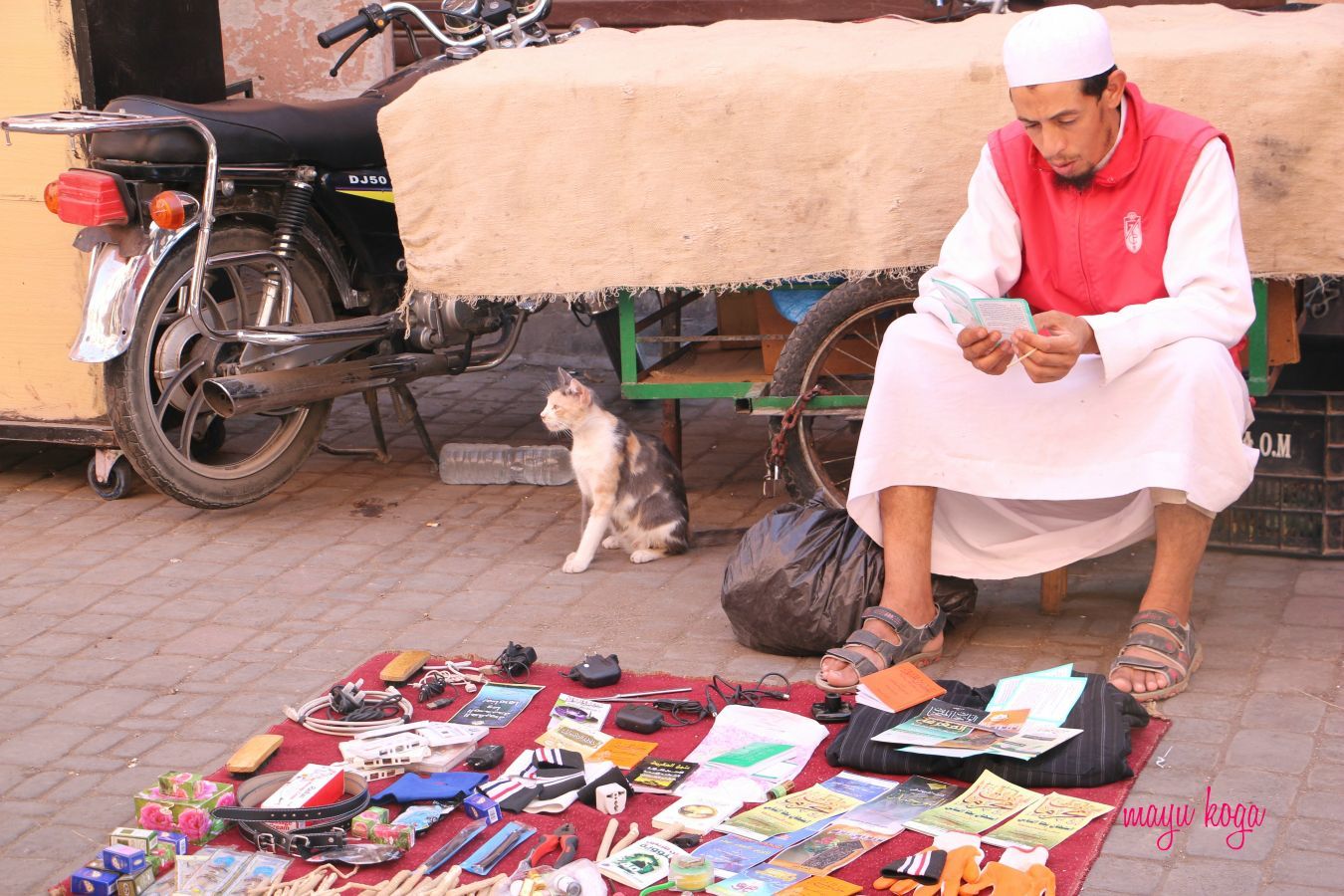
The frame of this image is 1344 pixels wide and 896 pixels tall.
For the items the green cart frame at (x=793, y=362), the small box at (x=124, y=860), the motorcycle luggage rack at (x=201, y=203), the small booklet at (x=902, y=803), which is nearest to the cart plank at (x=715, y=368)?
the green cart frame at (x=793, y=362)

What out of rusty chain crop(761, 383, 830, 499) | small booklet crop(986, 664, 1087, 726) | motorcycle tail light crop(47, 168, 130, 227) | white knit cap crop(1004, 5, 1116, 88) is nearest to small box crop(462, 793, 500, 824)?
small booklet crop(986, 664, 1087, 726)

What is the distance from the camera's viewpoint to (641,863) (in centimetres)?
308

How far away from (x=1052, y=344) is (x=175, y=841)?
2223 mm

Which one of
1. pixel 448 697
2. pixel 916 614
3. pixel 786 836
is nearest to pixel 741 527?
pixel 916 614

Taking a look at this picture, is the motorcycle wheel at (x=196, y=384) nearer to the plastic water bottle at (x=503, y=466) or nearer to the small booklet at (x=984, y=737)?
the plastic water bottle at (x=503, y=466)

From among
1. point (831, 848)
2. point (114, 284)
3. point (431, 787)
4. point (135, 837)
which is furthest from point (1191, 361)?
point (114, 284)

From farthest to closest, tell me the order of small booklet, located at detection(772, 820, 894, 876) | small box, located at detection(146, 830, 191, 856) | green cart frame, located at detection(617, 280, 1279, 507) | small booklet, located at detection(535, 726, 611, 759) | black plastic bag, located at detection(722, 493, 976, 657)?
green cart frame, located at detection(617, 280, 1279, 507)
black plastic bag, located at detection(722, 493, 976, 657)
small booklet, located at detection(535, 726, 611, 759)
small box, located at detection(146, 830, 191, 856)
small booklet, located at detection(772, 820, 894, 876)

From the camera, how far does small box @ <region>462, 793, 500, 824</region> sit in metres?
3.31

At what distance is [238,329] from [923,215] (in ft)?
7.65

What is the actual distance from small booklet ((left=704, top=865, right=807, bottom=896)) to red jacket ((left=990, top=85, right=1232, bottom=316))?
1829 mm

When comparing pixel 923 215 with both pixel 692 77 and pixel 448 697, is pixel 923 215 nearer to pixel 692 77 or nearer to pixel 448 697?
pixel 692 77

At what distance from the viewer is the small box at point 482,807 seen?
10.9 ft

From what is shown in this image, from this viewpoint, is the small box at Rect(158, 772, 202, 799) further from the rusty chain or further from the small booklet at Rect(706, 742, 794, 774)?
the rusty chain

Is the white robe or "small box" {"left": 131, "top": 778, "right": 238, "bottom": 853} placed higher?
the white robe
